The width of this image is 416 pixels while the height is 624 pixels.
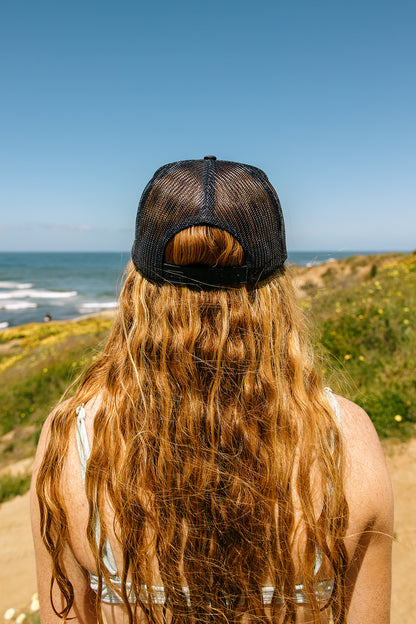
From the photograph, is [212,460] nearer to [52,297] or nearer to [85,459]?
[85,459]

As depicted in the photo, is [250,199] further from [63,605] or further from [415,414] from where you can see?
[415,414]

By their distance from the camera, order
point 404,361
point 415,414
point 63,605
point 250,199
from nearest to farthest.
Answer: point 250,199, point 63,605, point 415,414, point 404,361

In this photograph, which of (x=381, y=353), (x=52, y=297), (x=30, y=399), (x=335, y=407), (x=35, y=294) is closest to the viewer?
(x=335, y=407)

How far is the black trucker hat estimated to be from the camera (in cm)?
94

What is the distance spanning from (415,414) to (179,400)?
3796 millimetres

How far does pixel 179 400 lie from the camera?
105 centimetres

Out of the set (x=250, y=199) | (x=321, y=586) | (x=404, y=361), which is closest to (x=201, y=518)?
(x=321, y=586)

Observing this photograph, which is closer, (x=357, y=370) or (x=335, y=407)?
(x=335, y=407)

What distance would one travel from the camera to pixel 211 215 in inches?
36.5

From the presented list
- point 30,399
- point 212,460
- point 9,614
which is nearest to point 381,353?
point 212,460

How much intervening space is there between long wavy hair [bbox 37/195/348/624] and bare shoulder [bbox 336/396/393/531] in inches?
1.4

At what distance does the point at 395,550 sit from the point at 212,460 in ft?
9.56

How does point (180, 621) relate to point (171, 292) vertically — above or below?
below

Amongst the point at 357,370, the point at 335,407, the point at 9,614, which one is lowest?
the point at 9,614
